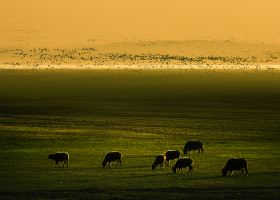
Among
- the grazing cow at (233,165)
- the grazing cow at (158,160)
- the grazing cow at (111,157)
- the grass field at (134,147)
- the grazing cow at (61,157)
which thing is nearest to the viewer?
the grass field at (134,147)

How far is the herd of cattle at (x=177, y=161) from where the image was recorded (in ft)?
117

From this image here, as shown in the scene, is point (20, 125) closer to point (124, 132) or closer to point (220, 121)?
point (124, 132)

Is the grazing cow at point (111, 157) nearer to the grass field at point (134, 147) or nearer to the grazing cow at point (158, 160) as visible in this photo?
the grass field at point (134, 147)

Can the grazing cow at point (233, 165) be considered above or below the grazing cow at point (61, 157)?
below

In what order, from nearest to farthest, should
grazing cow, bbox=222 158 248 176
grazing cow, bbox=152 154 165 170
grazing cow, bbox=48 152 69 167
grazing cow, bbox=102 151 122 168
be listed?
1. grazing cow, bbox=222 158 248 176
2. grazing cow, bbox=152 154 165 170
3. grazing cow, bbox=102 151 122 168
4. grazing cow, bbox=48 152 69 167

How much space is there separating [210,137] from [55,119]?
2412 centimetres

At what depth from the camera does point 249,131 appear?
62.0 m

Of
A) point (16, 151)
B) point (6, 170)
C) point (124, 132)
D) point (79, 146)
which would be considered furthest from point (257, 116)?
point (6, 170)

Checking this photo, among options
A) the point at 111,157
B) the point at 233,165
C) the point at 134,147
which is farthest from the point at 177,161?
the point at 134,147

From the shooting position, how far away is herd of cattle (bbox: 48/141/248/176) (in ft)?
117

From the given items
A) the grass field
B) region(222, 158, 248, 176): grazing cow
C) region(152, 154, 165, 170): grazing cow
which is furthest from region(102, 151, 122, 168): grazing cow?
region(222, 158, 248, 176): grazing cow

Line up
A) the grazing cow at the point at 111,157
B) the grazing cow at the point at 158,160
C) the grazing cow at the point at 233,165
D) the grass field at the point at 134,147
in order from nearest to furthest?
the grass field at the point at 134,147 → the grazing cow at the point at 233,165 → the grazing cow at the point at 158,160 → the grazing cow at the point at 111,157

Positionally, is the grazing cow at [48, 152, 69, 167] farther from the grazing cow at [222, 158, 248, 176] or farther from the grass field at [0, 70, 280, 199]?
the grazing cow at [222, 158, 248, 176]

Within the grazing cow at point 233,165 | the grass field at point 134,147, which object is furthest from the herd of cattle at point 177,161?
the grass field at point 134,147
